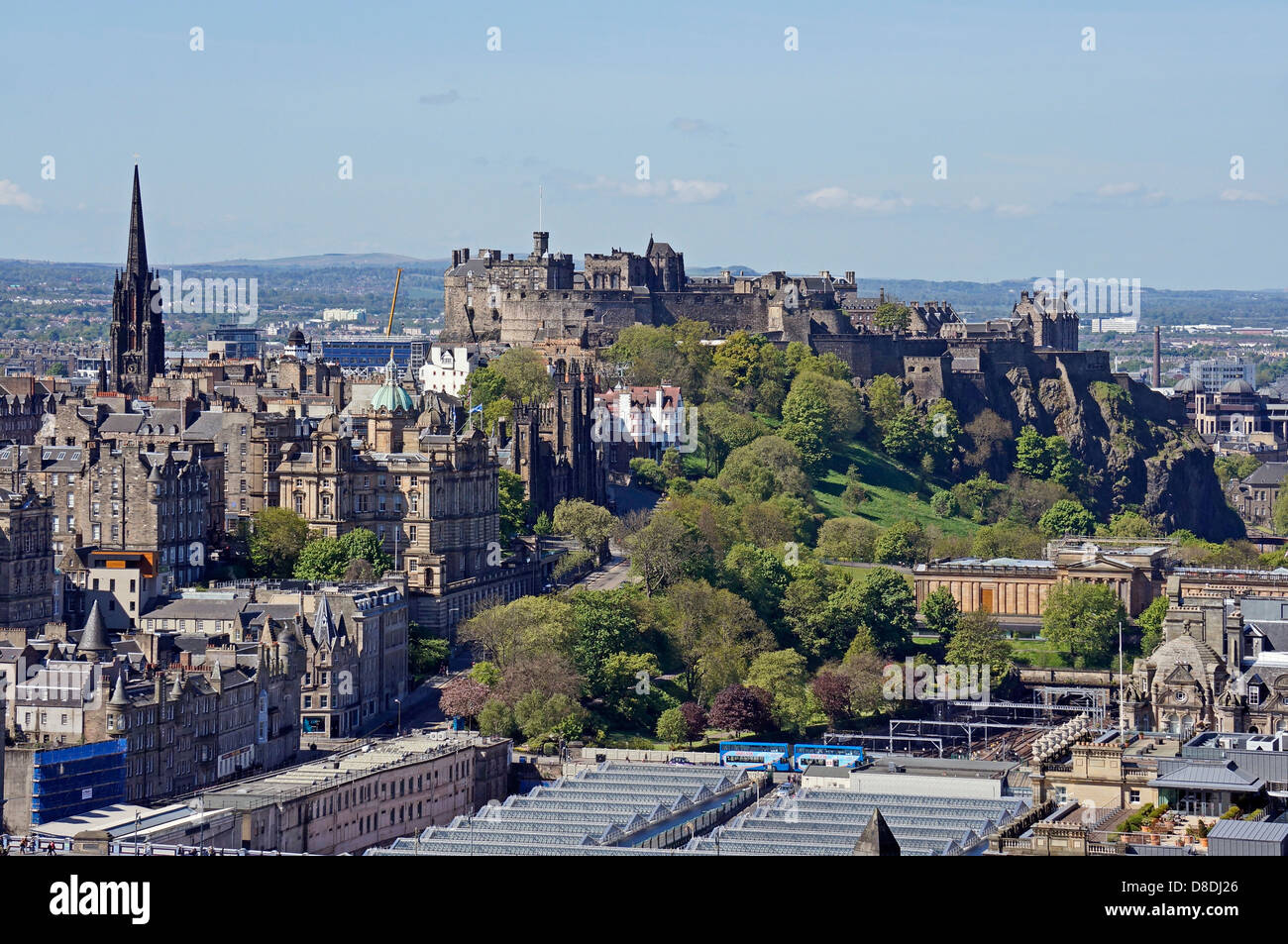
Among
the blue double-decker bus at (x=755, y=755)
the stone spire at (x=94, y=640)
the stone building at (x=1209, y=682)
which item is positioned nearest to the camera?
the stone spire at (x=94, y=640)

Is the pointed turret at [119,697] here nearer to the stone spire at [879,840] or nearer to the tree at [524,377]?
the stone spire at [879,840]

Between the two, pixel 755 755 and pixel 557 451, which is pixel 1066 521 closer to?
pixel 557 451

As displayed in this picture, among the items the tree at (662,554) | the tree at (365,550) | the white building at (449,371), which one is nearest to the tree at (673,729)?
the tree at (662,554)

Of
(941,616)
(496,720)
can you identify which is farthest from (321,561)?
(941,616)

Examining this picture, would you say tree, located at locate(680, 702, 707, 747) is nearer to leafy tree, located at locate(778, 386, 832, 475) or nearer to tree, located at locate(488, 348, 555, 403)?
tree, located at locate(488, 348, 555, 403)

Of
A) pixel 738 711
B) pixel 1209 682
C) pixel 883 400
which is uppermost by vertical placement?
pixel 883 400
